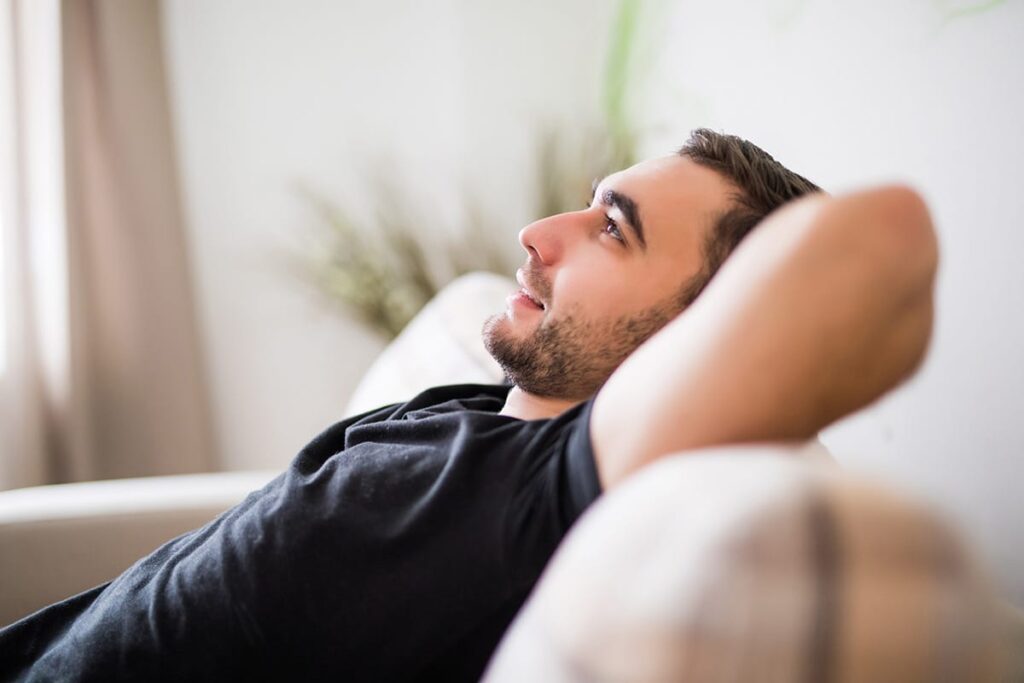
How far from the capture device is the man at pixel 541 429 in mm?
513

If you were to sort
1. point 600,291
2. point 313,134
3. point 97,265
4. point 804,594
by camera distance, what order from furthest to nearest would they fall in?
point 313,134, point 97,265, point 600,291, point 804,594

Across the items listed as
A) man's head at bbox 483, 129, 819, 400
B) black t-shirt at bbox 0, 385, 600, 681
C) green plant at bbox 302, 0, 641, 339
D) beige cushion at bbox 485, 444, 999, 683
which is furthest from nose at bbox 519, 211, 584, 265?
green plant at bbox 302, 0, 641, 339

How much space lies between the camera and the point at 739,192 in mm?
934

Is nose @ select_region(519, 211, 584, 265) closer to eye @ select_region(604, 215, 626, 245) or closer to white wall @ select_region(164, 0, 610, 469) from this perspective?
eye @ select_region(604, 215, 626, 245)

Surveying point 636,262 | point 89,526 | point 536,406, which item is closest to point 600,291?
point 636,262

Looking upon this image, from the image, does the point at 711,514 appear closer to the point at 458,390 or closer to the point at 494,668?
the point at 494,668

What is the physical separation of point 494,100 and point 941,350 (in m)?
1.77

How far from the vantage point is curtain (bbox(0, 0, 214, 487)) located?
1864 millimetres

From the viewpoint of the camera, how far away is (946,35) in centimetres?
95

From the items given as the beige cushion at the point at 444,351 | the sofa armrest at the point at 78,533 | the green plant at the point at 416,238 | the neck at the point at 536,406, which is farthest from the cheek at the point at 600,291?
the green plant at the point at 416,238

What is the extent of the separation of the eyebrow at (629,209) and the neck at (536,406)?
218 mm

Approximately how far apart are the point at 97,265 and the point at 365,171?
2.81 feet

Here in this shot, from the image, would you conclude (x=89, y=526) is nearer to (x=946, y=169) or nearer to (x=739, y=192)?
(x=739, y=192)

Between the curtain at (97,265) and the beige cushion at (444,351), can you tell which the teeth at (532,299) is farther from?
the curtain at (97,265)
